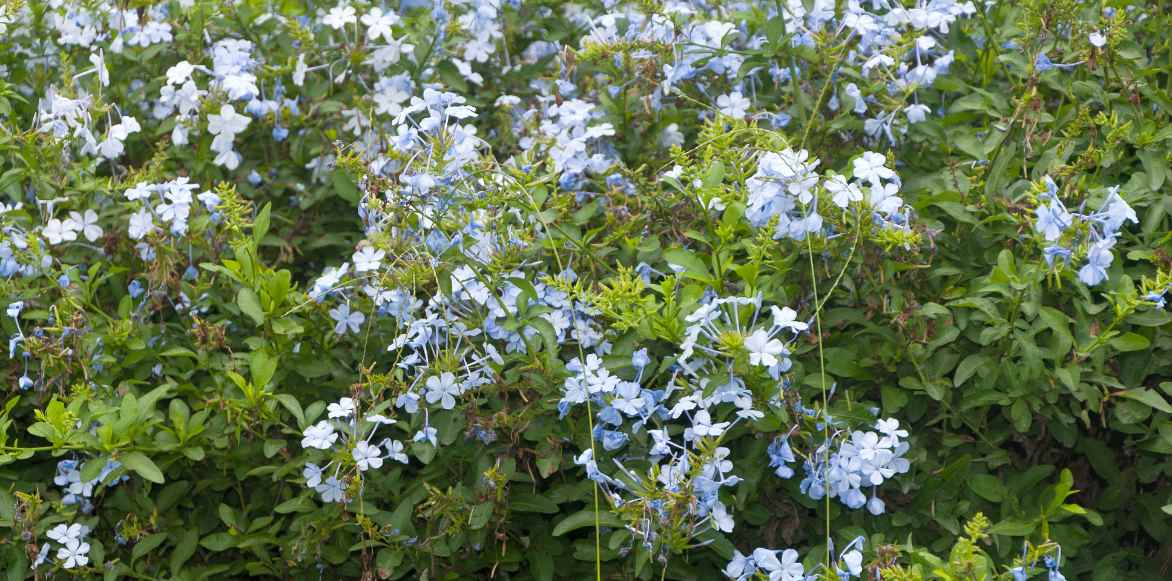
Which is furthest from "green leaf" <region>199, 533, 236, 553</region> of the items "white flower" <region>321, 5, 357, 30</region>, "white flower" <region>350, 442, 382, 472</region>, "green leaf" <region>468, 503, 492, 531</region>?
"white flower" <region>321, 5, 357, 30</region>

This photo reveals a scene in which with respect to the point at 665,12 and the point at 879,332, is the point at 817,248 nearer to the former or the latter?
the point at 879,332

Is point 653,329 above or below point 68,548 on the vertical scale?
above

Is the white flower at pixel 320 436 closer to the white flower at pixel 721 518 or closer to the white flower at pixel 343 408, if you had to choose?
the white flower at pixel 343 408

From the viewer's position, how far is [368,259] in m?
2.67

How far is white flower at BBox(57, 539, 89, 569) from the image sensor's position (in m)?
2.69

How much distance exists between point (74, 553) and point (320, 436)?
598mm

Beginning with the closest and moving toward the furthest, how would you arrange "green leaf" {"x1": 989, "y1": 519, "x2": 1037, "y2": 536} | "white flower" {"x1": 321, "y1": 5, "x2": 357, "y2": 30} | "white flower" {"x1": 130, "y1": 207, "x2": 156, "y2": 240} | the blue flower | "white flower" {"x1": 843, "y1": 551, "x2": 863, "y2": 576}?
1. "white flower" {"x1": 843, "y1": 551, "x2": 863, "y2": 576}
2. the blue flower
3. "green leaf" {"x1": 989, "y1": 519, "x2": 1037, "y2": 536}
4. "white flower" {"x1": 130, "y1": 207, "x2": 156, "y2": 240}
5. "white flower" {"x1": 321, "y1": 5, "x2": 357, "y2": 30}

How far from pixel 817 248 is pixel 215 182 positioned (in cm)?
155

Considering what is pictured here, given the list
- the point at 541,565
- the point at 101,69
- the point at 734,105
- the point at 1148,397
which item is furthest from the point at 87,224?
the point at 1148,397

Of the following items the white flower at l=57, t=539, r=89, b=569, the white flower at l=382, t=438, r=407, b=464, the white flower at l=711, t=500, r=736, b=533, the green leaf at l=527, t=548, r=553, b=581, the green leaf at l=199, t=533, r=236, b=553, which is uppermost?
the white flower at l=382, t=438, r=407, b=464

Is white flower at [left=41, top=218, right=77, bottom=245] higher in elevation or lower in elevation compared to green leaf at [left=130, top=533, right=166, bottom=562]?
higher

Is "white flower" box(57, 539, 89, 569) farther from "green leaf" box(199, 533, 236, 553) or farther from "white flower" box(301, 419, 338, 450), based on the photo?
"white flower" box(301, 419, 338, 450)

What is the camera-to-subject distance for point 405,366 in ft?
8.58

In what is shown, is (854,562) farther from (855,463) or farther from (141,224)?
(141,224)
